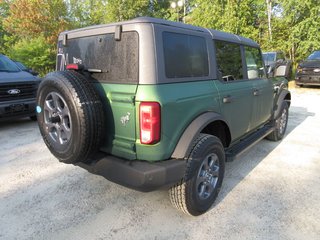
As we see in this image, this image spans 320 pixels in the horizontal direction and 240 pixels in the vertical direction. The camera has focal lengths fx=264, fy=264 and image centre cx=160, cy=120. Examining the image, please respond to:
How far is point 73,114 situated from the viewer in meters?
2.31

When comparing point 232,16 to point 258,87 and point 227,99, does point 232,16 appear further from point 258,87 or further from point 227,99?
point 227,99

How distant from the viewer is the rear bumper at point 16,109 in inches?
217

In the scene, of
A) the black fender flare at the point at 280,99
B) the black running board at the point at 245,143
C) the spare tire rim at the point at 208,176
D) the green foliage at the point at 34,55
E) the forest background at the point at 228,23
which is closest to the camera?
the spare tire rim at the point at 208,176

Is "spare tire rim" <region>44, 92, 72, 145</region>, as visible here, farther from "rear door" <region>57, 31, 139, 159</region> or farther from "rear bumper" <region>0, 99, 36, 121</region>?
"rear bumper" <region>0, 99, 36, 121</region>

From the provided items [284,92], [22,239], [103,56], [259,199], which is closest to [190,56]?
[103,56]

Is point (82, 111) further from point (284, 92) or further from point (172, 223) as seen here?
point (284, 92)

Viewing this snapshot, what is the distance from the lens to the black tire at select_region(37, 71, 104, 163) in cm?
229

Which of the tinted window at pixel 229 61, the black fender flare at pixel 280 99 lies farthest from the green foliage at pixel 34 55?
the tinted window at pixel 229 61

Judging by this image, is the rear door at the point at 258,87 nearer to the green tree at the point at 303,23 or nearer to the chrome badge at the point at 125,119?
the chrome badge at the point at 125,119

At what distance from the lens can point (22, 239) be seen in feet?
7.82

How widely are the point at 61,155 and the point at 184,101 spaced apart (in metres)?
1.29

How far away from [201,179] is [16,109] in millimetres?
4707

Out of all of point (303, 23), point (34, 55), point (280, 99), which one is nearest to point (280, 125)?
point (280, 99)

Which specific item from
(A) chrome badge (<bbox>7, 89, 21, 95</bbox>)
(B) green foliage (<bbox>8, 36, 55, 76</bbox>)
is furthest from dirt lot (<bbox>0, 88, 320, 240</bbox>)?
(B) green foliage (<bbox>8, 36, 55, 76</bbox>)
